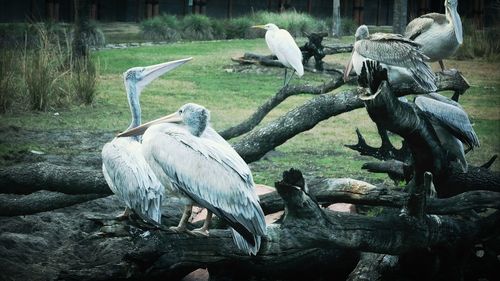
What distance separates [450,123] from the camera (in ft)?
12.6

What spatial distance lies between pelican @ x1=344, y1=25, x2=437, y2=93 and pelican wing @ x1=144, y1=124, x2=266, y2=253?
134 centimetres

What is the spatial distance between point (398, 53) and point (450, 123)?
56 centimetres

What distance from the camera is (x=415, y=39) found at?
4.70 metres

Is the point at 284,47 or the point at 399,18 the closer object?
the point at 399,18

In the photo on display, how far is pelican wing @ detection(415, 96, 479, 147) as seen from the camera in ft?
12.6

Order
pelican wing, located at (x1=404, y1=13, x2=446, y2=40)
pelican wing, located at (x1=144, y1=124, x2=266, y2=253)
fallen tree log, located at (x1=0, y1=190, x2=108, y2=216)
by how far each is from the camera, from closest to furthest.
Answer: pelican wing, located at (x1=144, y1=124, x2=266, y2=253) → fallen tree log, located at (x1=0, y1=190, x2=108, y2=216) → pelican wing, located at (x1=404, y1=13, x2=446, y2=40)

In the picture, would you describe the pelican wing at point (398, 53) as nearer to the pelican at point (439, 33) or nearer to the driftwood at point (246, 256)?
the pelican at point (439, 33)

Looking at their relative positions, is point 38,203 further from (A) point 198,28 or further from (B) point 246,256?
(A) point 198,28

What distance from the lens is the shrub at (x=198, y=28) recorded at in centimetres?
454

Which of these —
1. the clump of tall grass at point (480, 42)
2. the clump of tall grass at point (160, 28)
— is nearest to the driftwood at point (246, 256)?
the clump of tall grass at point (160, 28)

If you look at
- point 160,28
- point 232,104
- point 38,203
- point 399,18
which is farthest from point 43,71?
point 399,18

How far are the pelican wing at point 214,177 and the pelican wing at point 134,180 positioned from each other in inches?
8.5

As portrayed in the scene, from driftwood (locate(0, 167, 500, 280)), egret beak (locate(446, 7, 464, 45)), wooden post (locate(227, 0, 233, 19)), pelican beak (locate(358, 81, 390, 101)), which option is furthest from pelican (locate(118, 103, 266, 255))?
wooden post (locate(227, 0, 233, 19))

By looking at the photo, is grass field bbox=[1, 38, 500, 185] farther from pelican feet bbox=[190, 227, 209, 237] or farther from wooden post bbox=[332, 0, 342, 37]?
pelican feet bbox=[190, 227, 209, 237]
